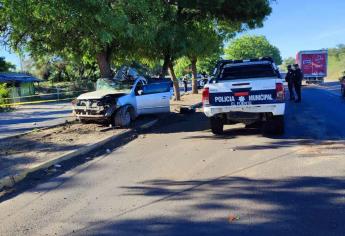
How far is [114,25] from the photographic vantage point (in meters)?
12.0

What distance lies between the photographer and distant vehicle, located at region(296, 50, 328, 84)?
44781 millimetres

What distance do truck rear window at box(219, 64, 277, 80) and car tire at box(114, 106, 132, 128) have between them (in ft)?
10.6

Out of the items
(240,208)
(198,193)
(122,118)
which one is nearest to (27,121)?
(122,118)

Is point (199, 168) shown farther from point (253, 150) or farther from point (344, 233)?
point (344, 233)

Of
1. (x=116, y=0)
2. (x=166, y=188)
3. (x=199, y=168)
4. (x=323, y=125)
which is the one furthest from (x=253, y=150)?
(x=116, y=0)

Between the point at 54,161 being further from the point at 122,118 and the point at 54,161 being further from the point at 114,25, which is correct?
the point at 122,118

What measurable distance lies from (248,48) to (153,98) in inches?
3225

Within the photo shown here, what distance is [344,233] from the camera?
4.82 m

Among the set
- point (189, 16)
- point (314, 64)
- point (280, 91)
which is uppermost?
point (189, 16)

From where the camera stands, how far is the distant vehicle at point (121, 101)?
46.1 feet

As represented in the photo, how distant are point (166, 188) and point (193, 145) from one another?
3966 millimetres

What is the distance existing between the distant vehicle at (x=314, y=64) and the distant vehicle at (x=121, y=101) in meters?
31.0

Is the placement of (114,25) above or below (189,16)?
below

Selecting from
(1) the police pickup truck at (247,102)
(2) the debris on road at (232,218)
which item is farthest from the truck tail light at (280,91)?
(2) the debris on road at (232,218)
